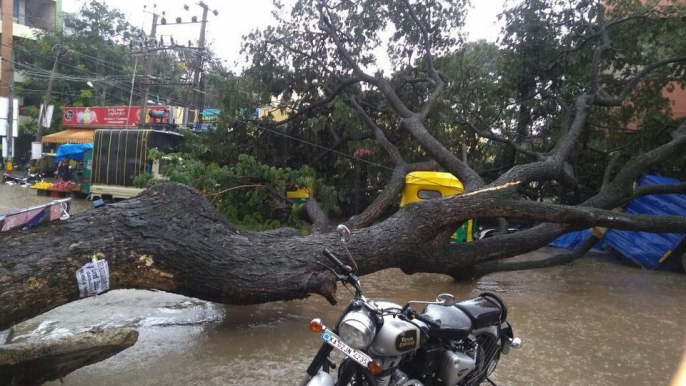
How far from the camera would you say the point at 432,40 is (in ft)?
39.4

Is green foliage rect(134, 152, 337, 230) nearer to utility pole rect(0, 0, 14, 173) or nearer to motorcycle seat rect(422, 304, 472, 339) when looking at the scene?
motorcycle seat rect(422, 304, 472, 339)

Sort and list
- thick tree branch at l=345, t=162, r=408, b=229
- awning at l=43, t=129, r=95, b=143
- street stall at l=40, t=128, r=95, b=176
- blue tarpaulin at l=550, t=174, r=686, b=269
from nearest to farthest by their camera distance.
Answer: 1. thick tree branch at l=345, t=162, r=408, b=229
2. blue tarpaulin at l=550, t=174, r=686, b=269
3. street stall at l=40, t=128, r=95, b=176
4. awning at l=43, t=129, r=95, b=143

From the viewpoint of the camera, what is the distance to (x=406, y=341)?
2.65 metres

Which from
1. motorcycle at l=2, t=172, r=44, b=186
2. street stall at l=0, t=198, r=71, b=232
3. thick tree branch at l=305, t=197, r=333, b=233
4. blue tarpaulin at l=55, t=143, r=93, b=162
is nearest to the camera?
street stall at l=0, t=198, r=71, b=232

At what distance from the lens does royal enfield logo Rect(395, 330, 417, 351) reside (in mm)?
2613

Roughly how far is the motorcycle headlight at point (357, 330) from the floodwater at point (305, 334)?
178cm

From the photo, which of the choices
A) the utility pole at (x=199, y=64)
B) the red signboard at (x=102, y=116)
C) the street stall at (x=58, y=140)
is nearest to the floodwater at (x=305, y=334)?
the utility pole at (x=199, y=64)

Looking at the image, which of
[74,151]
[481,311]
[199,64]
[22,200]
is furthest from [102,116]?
[481,311]

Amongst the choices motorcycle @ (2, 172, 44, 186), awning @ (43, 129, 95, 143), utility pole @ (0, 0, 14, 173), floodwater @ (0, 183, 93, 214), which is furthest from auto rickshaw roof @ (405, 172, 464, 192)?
utility pole @ (0, 0, 14, 173)

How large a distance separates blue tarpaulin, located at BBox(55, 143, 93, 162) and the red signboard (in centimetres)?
313

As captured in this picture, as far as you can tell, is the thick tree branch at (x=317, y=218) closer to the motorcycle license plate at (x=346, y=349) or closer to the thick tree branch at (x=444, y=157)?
the thick tree branch at (x=444, y=157)

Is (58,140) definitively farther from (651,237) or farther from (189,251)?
(651,237)

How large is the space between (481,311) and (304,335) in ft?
7.71

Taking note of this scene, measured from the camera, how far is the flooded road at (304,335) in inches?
168
